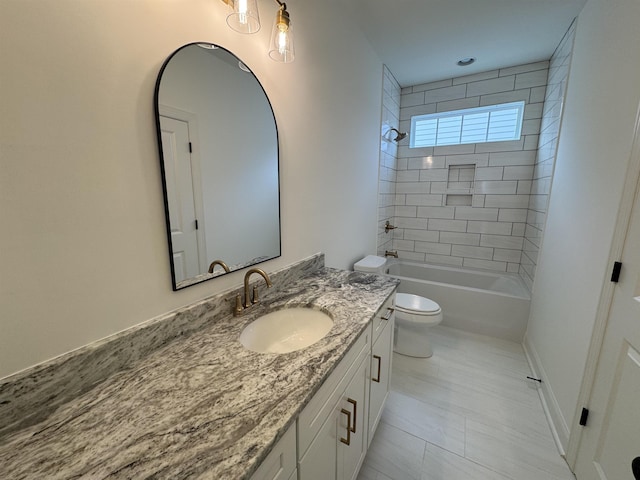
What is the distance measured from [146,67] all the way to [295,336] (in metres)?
1.12

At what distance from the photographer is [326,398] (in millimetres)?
812

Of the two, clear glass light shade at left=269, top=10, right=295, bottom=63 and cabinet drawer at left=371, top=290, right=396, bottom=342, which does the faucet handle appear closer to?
cabinet drawer at left=371, top=290, right=396, bottom=342

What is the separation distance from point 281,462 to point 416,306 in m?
1.81

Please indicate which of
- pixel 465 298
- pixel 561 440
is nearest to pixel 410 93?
pixel 465 298

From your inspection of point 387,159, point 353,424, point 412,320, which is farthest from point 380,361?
point 387,159

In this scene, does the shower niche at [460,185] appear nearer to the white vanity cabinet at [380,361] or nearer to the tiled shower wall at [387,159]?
the tiled shower wall at [387,159]

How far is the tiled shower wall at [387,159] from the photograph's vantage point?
275 centimetres

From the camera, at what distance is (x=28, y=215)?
1.95 ft

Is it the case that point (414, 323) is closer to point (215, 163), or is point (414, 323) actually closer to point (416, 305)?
point (416, 305)

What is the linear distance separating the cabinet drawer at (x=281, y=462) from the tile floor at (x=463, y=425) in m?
0.92

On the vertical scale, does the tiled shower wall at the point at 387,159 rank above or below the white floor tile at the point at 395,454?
above

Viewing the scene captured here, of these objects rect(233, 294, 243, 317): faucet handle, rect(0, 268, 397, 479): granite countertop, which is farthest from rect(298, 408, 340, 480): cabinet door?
rect(233, 294, 243, 317): faucet handle

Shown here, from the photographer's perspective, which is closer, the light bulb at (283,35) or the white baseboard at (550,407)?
the light bulb at (283,35)

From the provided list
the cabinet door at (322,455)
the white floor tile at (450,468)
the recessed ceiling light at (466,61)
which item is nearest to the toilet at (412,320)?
the white floor tile at (450,468)
